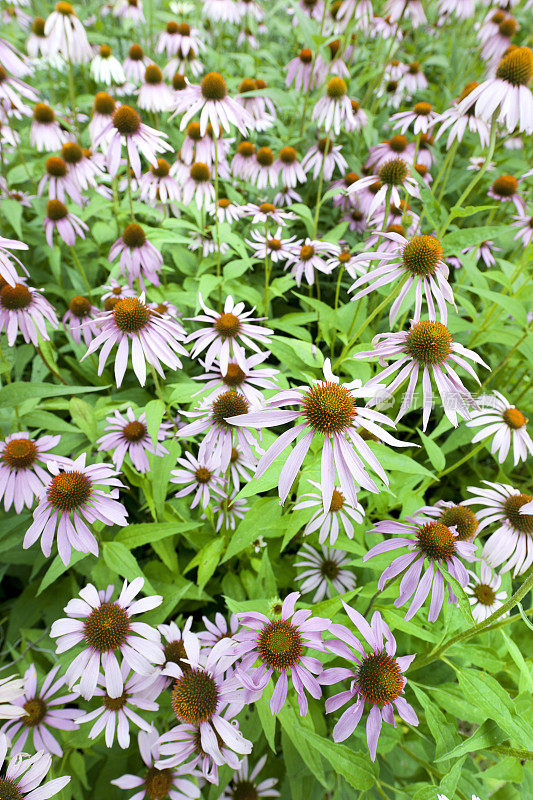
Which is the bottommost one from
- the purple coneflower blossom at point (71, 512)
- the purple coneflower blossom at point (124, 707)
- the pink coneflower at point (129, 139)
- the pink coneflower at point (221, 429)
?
the purple coneflower blossom at point (124, 707)

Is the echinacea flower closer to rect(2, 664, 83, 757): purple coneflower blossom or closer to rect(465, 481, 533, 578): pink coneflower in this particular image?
rect(2, 664, 83, 757): purple coneflower blossom

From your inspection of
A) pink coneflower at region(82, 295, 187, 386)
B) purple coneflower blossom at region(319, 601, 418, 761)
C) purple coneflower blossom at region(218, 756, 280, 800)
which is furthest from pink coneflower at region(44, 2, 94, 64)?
purple coneflower blossom at region(218, 756, 280, 800)

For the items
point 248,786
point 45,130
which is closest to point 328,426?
point 248,786

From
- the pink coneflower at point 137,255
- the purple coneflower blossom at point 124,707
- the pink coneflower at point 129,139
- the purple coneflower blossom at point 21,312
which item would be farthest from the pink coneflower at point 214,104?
the purple coneflower blossom at point 124,707

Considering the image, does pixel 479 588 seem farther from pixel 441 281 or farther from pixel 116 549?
pixel 116 549

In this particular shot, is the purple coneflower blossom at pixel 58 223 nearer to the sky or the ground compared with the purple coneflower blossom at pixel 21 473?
nearer to the sky

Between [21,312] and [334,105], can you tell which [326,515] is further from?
[334,105]

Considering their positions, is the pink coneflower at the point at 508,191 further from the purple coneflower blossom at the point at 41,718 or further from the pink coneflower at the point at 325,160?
the purple coneflower blossom at the point at 41,718
